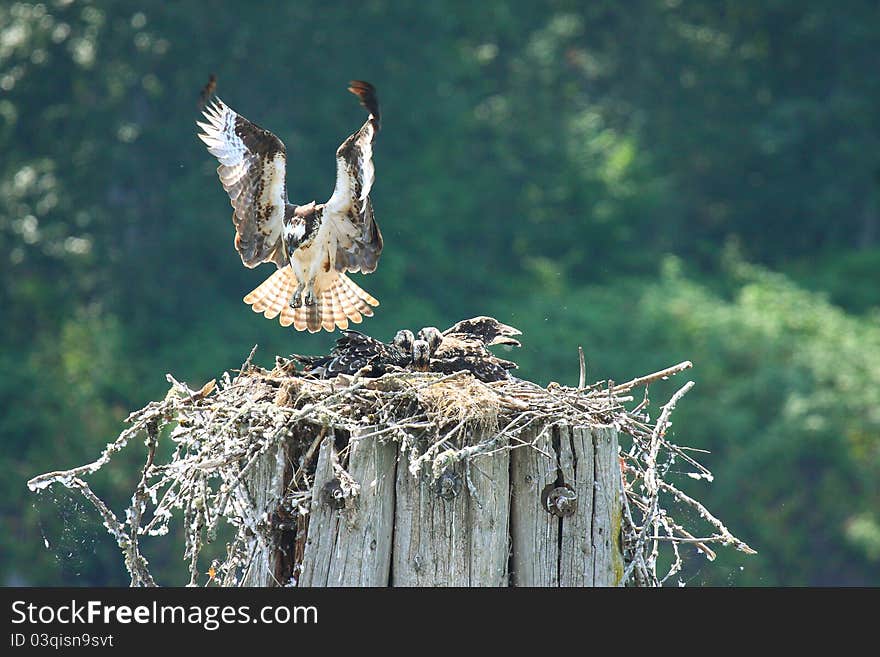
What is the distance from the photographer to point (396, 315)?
21.1 meters

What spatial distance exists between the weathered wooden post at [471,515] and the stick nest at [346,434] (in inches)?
1.7

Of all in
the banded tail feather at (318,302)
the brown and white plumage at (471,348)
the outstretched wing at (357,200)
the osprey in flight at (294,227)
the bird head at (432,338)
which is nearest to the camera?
the brown and white plumage at (471,348)

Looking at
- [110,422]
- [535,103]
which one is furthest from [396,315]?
[535,103]

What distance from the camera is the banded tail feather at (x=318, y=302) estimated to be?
8.18 metres

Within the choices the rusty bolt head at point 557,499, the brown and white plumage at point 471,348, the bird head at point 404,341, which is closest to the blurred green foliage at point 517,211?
the brown and white plumage at point 471,348

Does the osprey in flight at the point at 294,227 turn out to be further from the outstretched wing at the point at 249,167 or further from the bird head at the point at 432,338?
the bird head at the point at 432,338

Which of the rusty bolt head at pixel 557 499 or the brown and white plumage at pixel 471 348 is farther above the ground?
the brown and white plumage at pixel 471 348

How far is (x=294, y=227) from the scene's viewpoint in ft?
25.7

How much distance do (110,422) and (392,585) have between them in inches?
586

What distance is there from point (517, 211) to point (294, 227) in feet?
60.6

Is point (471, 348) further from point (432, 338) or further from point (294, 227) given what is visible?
point (294, 227)

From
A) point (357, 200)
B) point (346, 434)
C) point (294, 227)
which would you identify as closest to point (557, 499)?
point (346, 434)

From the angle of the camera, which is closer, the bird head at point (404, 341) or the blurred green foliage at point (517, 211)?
the bird head at point (404, 341)

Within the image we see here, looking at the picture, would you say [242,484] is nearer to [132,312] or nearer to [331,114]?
[132,312]
